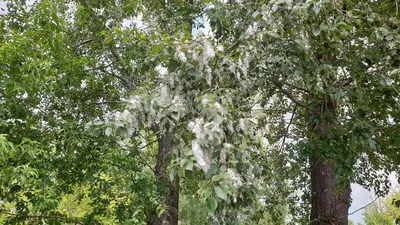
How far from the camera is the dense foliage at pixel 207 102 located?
72.1 inches

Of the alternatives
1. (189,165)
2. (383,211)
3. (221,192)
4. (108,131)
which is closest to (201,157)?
(189,165)

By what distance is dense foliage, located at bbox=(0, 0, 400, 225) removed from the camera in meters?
1.83

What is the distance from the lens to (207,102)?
5.55 ft

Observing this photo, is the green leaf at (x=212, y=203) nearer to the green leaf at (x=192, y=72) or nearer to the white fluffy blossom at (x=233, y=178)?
the white fluffy blossom at (x=233, y=178)

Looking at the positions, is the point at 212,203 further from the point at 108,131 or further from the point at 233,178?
the point at 108,131

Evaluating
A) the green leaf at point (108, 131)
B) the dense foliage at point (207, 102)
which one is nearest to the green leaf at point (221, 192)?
the dense foliage at point (207, 102)

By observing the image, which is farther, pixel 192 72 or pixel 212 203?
pixel 192 72

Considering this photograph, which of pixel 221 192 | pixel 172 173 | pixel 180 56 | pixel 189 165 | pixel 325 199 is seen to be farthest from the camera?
pixel 325 199

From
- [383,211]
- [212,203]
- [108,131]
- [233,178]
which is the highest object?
[383,211]

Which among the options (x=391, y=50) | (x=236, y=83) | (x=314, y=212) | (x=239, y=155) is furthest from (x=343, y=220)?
(x=239, y=155)

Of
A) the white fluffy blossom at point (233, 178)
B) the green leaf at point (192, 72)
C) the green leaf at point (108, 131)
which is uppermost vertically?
the green leaf at point (192, 72)

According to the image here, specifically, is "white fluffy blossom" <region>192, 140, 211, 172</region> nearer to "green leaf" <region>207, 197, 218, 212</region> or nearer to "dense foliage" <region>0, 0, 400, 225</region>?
"dense foliage" <region>0, 0, 400, 225</region>

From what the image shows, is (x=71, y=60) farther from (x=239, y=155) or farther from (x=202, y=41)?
(x=239, y=155)

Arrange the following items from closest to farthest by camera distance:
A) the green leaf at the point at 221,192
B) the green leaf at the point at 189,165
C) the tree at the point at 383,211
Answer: the green leaf at the point at 221,192, the green leaf at the point at 189,165, the tree at the point at 383,211
